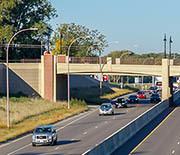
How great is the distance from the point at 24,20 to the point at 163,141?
67.2m

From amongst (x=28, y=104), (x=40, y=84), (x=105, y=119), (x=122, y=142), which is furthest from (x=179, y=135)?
(x=40, y=84)

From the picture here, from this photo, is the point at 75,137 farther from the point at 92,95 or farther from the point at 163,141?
the point at 92,95

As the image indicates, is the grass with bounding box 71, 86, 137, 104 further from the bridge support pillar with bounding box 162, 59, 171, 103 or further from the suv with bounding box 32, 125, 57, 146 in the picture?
the suv with bounding box 32, 125, 57, 146

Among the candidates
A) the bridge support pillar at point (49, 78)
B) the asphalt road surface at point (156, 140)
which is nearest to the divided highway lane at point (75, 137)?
the asphalt road surface at point (156, 140)

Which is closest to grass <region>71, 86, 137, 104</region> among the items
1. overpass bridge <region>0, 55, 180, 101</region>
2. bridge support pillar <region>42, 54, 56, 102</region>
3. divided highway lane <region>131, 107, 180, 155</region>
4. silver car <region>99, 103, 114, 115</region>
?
overpass bridge <region>0, 55, 180, 101</region>

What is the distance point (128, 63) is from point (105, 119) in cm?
1853

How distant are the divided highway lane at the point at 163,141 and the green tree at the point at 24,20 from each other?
172 ft

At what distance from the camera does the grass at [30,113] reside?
44094mm

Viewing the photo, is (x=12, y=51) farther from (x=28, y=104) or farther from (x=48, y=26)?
(x=28, y=104)

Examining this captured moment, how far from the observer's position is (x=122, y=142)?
33.4 metres

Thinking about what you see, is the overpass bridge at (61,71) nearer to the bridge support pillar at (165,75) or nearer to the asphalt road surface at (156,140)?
the bridge support pillar at (165,75)

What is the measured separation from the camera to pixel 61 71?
73.5 metres

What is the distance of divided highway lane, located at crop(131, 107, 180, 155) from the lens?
30.0 m

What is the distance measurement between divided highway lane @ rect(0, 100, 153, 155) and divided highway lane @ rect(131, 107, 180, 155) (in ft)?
11.1
